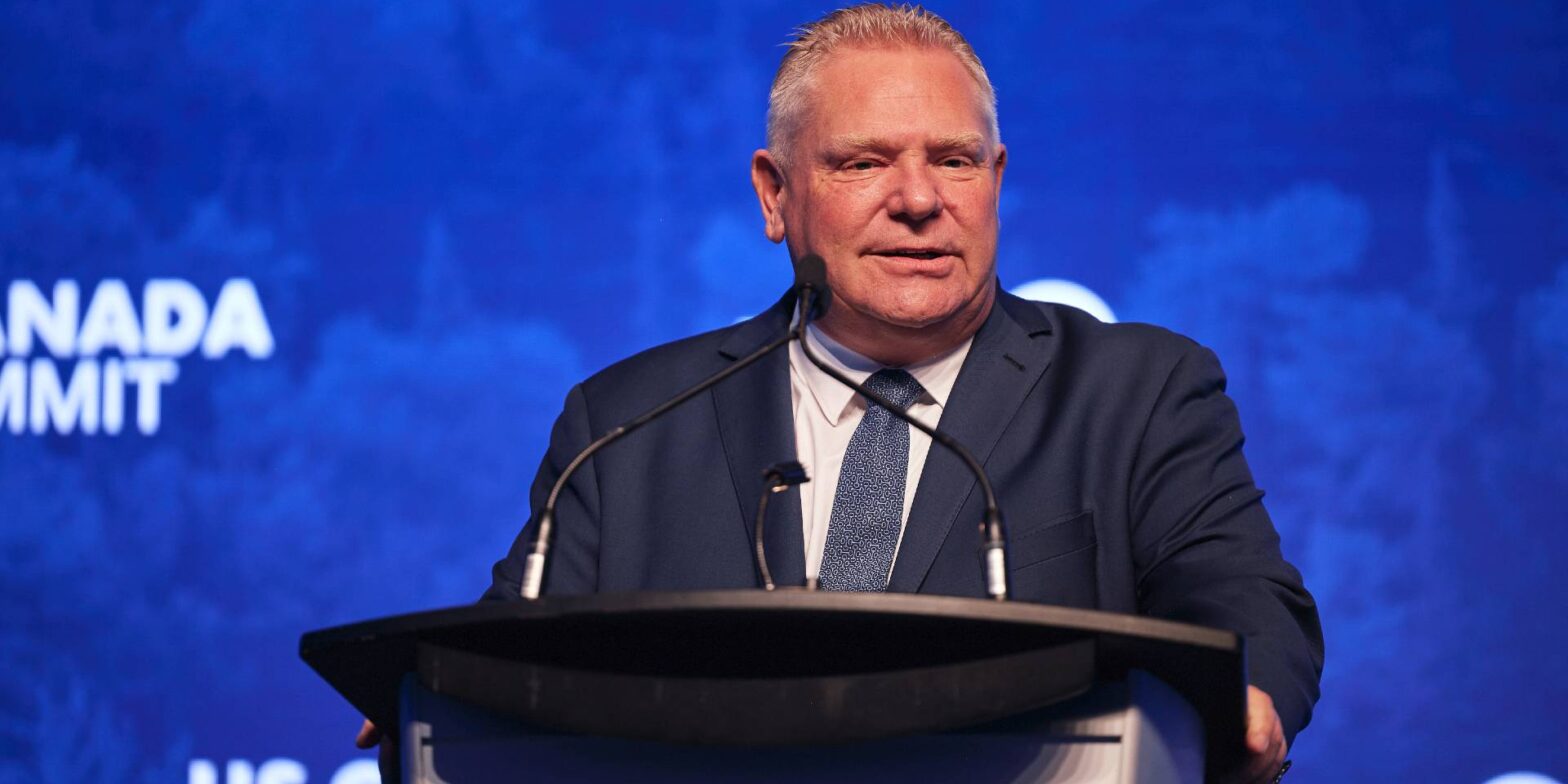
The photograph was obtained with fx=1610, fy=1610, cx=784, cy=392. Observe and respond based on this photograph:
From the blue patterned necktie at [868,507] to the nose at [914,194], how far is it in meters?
0.23

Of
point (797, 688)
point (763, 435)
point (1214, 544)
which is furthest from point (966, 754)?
point (763, 435)

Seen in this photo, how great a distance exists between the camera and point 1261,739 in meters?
1.08

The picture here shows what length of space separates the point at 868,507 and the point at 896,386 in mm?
223

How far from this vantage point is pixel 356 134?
2645mm

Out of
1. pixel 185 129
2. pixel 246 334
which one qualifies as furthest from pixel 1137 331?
pixel 185 129

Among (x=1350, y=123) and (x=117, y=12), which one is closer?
(x=1350, y=123)

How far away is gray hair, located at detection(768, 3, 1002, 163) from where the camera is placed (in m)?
1.94

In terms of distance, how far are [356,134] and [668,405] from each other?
63.4 inches

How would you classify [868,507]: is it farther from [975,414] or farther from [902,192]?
[902,192]

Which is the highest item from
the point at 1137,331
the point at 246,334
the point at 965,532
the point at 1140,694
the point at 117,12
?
the point at 117,12

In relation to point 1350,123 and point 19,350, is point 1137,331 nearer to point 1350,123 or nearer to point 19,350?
point 1350,123

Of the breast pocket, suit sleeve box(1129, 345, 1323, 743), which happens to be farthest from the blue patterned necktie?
suit sleeve box(1129, 345, 1323, 743)

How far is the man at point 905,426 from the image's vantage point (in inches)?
64.2

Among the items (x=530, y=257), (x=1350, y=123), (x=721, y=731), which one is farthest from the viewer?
(x=530, y=257)
